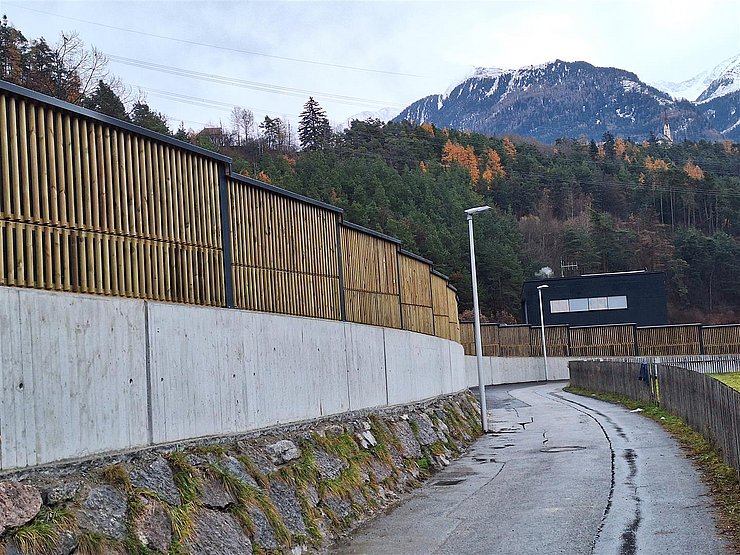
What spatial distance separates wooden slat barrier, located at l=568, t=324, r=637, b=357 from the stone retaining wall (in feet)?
194

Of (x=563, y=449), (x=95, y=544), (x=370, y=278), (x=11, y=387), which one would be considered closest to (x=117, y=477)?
(x=95, y=544)

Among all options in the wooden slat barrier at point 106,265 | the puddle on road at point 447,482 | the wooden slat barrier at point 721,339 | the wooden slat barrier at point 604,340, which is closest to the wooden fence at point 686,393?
the puddle on road at point 447,482

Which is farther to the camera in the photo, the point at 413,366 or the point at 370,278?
the point at 413,366

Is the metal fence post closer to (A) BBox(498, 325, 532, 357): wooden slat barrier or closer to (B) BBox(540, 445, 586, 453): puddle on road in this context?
(B) BBox(540, 445, 586, 453): puddle on road

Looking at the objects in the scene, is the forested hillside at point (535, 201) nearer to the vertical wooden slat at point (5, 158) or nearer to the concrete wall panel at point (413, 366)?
the concrete wall panel at point (413, 366)

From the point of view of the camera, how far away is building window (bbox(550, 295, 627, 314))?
82375 mm

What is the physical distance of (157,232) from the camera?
11.2m

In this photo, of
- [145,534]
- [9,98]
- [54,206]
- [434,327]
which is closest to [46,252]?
[54,206]

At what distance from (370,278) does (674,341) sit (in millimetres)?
59669

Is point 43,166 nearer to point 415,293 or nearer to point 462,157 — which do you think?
point 415,293

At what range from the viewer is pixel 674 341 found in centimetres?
7412

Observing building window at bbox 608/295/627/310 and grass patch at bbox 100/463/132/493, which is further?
building window at bbox 608/295/627/310

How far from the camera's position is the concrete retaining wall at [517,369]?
58.6 metres

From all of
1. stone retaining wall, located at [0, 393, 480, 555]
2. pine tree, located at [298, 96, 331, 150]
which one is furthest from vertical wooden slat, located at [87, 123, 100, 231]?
pine tree, located at [298, 96, 331, 150]
